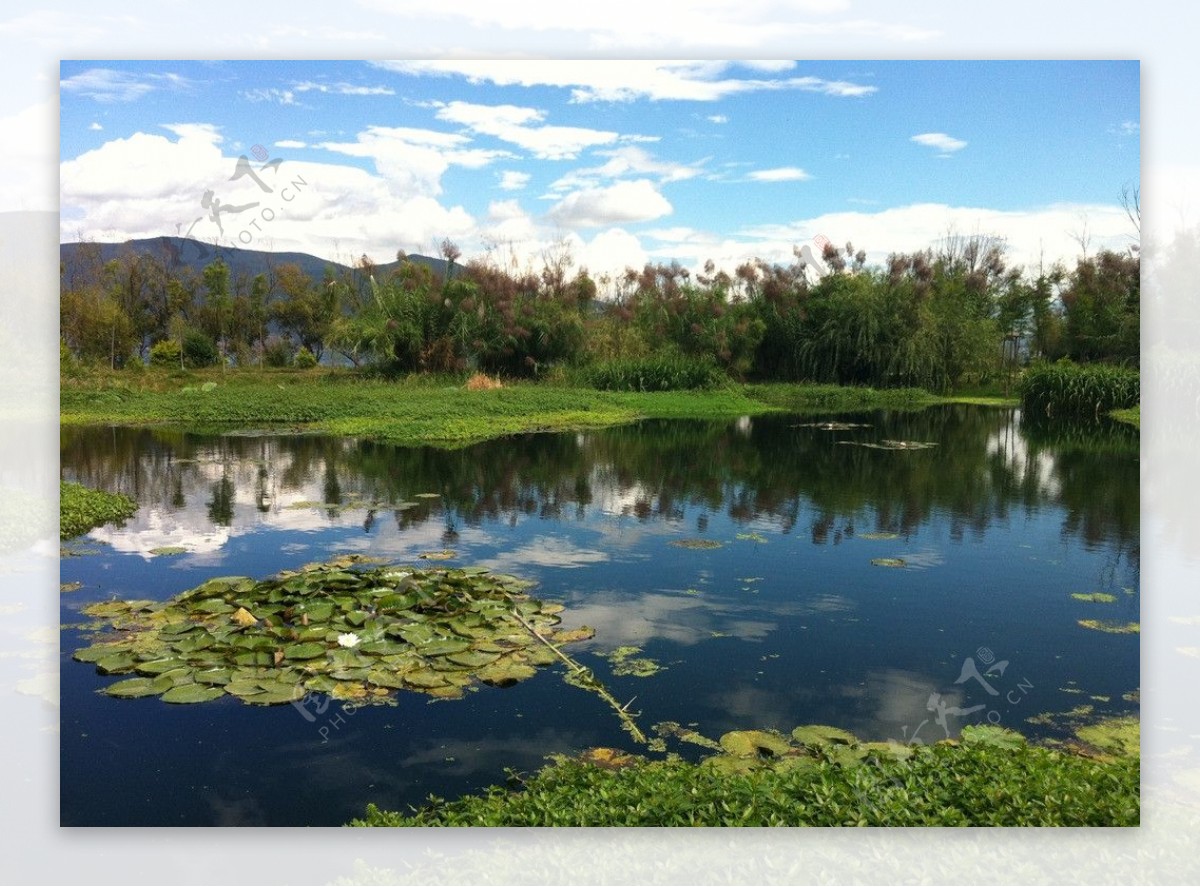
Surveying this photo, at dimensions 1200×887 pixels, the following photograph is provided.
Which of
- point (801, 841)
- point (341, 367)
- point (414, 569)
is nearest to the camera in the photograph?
point (801, 841)

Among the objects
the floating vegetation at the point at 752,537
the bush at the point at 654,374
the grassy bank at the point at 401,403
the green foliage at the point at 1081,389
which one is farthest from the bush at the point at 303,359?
the green foliage at the point at 1081,389

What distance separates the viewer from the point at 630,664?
429 centimetres

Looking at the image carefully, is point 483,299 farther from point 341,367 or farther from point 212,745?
point 212,745

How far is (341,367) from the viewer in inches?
292

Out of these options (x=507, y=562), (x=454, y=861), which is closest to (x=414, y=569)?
(x=507, y=562)

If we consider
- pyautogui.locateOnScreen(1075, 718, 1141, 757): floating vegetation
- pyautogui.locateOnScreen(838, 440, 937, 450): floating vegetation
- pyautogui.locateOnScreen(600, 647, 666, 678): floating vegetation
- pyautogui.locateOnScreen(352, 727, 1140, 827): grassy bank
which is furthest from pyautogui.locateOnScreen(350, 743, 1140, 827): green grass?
pyautogui.locateOnScreen(838, 440, 937, 450): floating vegetation

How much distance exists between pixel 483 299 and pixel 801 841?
14.5ft

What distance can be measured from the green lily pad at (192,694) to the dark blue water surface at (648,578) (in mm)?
52

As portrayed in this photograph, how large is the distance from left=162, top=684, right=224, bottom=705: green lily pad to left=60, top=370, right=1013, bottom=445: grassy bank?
1.78m

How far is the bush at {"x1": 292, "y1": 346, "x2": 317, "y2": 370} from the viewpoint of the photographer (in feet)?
21.7

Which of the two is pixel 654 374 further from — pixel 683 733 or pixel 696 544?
pixel 683 733

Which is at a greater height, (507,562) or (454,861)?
(507,562)

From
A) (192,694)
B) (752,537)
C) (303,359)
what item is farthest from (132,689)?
(752,537)

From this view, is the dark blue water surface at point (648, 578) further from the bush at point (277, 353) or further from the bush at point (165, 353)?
the bush at point (277, 353)
